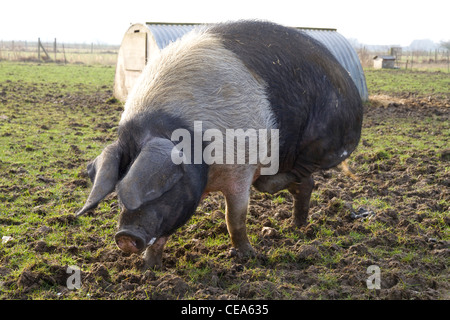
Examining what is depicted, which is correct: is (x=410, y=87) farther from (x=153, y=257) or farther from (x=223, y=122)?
(x=153, y=257)

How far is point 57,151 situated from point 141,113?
5.01 metres

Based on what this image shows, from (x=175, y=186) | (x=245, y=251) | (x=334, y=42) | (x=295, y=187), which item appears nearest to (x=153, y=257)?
(x=245, y=251)

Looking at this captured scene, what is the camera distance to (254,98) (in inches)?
145

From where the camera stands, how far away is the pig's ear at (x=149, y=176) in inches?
110

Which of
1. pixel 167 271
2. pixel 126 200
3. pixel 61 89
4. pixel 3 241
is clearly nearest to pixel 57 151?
pixel 3 241

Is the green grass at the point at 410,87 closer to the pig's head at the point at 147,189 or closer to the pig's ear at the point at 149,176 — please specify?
the pig's head at the point at 147,189

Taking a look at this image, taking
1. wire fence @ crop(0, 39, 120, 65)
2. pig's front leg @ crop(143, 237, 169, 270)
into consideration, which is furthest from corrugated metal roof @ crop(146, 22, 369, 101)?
wire fence @ crop(0, 39, 120, 65)

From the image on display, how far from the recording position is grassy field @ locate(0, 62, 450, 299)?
11.7 feet

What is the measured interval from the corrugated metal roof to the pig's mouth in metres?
10.1

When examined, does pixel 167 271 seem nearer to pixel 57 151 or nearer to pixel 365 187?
pixel 365 187

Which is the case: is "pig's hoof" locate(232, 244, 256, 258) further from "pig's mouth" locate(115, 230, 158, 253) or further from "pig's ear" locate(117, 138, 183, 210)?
"pig's ear" locate(117, 138, 183, 210)

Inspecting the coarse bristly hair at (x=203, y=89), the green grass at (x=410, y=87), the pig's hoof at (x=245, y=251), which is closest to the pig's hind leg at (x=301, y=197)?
the pig's hoof at (x=245, y=251)

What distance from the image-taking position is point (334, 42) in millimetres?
14727

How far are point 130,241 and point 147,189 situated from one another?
0.40 m
